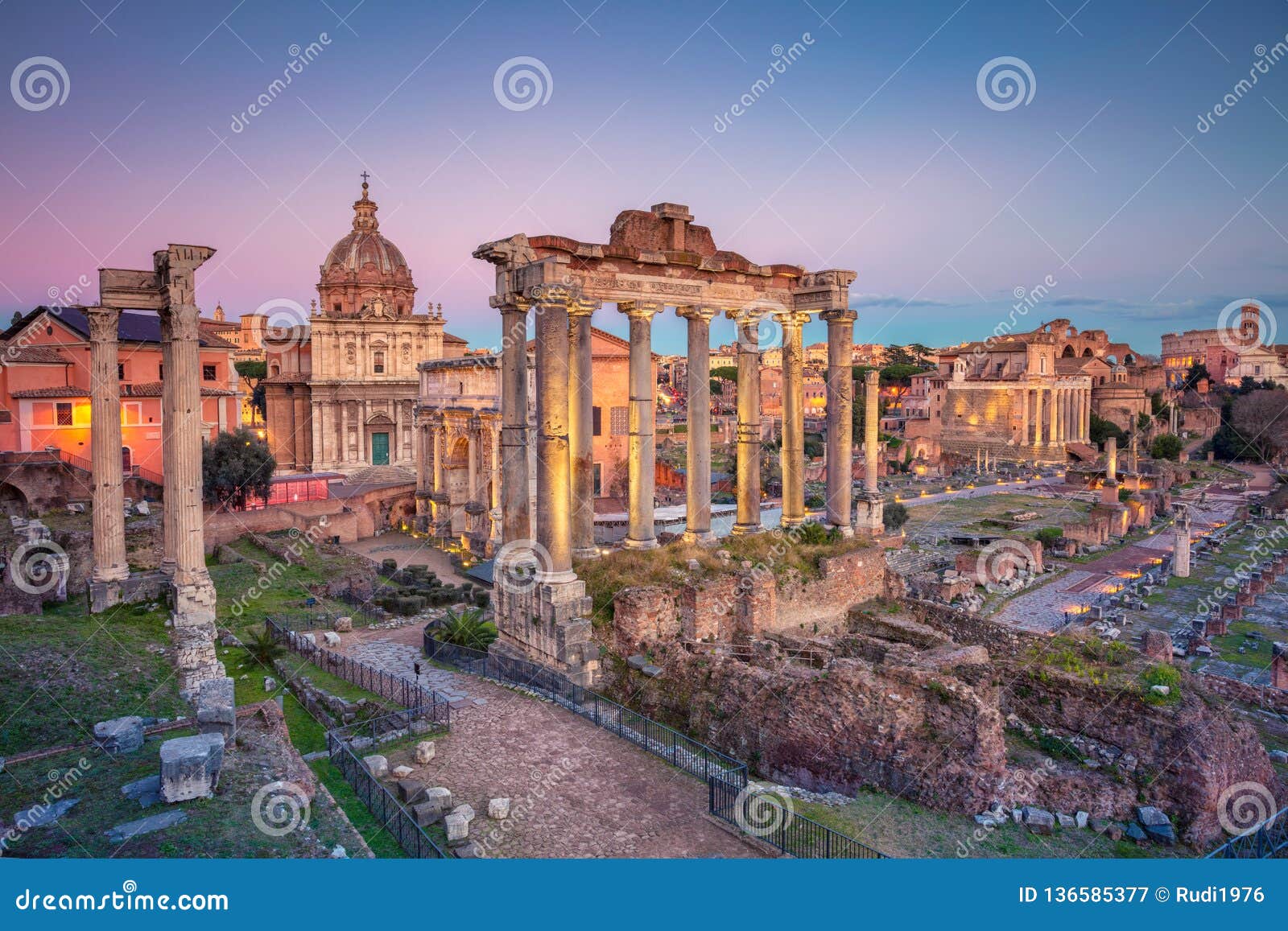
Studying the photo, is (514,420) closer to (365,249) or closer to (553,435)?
(553,435)

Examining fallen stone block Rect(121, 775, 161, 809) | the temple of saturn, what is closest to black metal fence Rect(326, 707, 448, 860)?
fallen stone block Rect(121, 775, 161, 809)

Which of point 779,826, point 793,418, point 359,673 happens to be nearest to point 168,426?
point 359,673

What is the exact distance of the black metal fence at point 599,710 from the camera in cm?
1177

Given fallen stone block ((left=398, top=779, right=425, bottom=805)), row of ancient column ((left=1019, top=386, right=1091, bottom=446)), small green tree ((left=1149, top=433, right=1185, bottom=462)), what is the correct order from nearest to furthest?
fallen stone block ((left=398, top=779, right=425, bottom=805))
small green tree ((left=1149, top=433, right=1185, bottom=462))
row of ancient column ((left=1019, top=386, right=1091, bottom=446))

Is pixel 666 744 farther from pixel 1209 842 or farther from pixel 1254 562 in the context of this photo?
pixel 1254 562

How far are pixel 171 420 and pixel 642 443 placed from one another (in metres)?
10.0

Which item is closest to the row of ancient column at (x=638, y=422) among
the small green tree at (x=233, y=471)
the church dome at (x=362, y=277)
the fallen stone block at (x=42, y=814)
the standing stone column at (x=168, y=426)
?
the standing stone column at (x=168, y=426)

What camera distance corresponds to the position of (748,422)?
2038 centimetres

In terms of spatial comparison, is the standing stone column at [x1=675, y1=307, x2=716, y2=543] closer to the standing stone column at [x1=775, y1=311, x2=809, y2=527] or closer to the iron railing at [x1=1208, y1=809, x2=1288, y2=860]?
the standing stone column at [x1=775, y1=311, x2=809, y2=527]

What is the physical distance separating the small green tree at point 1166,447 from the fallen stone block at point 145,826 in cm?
8786

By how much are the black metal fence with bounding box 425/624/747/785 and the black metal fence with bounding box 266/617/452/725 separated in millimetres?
1302

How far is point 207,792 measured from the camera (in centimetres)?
949

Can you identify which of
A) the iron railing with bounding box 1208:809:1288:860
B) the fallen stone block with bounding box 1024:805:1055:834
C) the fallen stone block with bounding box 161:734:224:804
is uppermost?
the fallen stone block with bounding box 161:734:224:804

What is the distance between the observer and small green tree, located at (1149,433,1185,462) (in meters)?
78.2
